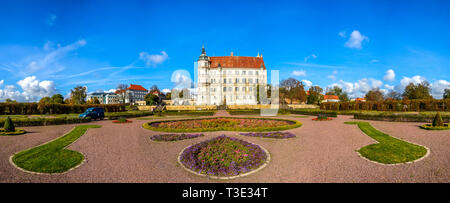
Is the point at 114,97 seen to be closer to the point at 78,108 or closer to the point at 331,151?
the point at 78,108

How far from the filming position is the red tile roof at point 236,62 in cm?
7225

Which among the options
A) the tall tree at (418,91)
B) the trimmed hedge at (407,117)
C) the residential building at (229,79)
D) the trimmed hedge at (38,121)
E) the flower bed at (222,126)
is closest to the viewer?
the flower bed at (222,126)

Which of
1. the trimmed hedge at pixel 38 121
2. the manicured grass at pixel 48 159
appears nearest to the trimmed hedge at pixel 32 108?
the trimmed hedge at pixel 38 121

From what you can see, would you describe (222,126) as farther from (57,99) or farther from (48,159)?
(57,99)

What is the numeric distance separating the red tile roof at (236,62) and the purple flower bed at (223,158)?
64130mm

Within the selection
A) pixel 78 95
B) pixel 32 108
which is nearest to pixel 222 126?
pixel 32 108

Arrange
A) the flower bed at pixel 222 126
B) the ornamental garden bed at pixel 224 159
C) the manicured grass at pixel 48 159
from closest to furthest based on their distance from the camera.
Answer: the ornamental garden bed at pixel 224 159, the manicured grass at pixel 48 159, the flower bed at pixel 222 126

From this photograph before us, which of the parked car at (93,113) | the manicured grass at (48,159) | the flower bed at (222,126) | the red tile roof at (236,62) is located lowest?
the manicured grass at (48,159)

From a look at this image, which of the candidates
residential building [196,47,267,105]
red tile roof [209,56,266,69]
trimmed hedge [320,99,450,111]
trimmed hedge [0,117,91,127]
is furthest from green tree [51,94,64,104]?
trimmed hedge [320,99,450,111]

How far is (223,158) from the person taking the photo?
25.1 ft

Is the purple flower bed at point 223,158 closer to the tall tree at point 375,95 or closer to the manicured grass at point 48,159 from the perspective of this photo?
the manicured grass at point 48,159

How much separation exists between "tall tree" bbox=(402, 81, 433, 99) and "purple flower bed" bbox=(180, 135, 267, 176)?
67928 millimetres
